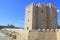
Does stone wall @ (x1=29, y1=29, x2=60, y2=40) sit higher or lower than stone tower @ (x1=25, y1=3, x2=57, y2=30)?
lower

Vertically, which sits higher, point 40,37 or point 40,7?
point 40,7

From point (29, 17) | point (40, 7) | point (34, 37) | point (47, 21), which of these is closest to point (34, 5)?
point (40, 7)

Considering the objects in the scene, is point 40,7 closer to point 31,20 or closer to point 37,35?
point 31,20

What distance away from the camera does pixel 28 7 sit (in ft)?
106

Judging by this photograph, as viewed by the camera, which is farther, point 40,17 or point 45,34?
point 40,17

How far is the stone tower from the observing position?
30.2 metres

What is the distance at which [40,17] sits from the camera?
30719mm

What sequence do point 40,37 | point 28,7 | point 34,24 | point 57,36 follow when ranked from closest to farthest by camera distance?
point 57,36, point 40,37, point 34,24, point 28,7

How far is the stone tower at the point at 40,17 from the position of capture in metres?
30.2

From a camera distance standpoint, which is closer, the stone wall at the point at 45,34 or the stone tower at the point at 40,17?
the stone wall at the point at 45,34

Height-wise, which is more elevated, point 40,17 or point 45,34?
point 40,17

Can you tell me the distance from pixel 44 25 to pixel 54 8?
606 centimetres

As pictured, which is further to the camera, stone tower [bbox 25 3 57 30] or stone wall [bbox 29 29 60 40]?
Answer: stone tower [bbox 25 3 57 30]

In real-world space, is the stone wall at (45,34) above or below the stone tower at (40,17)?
below
